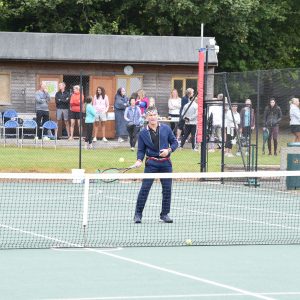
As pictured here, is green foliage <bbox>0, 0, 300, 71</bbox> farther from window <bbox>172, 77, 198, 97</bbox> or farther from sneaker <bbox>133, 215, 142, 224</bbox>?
sneaker <bbox>133, 215, 142, 224</bbox>

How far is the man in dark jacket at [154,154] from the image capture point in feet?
51.8

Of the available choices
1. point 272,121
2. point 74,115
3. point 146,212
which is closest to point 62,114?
point 74,115

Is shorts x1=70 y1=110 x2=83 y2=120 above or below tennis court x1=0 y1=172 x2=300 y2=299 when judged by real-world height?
above

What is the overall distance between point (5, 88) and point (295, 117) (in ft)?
40.8

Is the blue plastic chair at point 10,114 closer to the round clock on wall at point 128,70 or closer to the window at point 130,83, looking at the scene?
the window at point 130,83

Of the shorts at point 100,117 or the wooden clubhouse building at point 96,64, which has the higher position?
the wooden clubhouse building at point 96,64

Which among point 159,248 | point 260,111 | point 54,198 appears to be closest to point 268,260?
point 159,248

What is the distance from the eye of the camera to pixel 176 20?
41875 millimetres

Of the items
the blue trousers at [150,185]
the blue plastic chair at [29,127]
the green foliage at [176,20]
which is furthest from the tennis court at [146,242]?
the green foliage at [176,20]

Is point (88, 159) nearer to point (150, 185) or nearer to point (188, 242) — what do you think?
point (150, 185)

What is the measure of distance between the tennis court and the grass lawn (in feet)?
8.01

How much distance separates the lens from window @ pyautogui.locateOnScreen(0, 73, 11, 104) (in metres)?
33.6

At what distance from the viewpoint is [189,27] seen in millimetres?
43438

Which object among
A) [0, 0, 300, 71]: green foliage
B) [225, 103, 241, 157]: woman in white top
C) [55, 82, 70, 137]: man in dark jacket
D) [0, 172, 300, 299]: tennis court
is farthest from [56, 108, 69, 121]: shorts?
[0, 0, 300, 71]: green foliage
